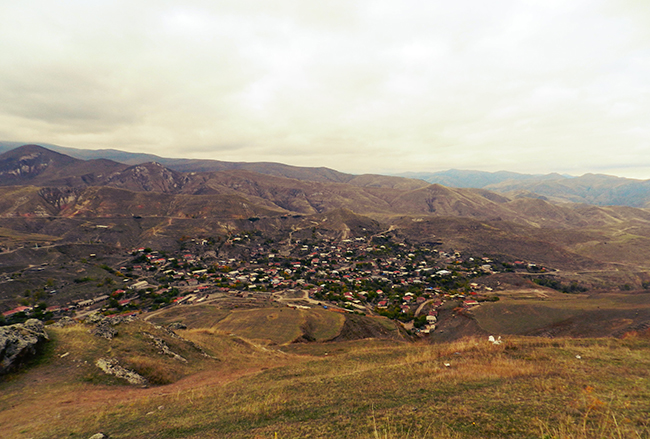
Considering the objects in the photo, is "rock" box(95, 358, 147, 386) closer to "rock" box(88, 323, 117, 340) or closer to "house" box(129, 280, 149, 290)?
"rock" box(88, 323, 117, 340)

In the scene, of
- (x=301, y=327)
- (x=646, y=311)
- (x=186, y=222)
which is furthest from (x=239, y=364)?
(x=186, y=222)

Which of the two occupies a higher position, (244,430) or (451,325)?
(244,430)

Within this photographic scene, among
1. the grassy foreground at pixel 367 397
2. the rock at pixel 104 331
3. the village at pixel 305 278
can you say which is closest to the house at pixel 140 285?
the village at pixel 305 278

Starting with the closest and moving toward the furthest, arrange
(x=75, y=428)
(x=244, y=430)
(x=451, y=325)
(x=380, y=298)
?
(x=244, y=430)
(x=75, y=428)
(x=451, y=325)
(x=380, y=298)

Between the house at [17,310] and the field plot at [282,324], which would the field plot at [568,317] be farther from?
the house at [17,310]

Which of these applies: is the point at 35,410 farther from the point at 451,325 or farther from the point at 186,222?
the point at 186,222

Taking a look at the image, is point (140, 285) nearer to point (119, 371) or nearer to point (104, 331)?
point (104, 331)

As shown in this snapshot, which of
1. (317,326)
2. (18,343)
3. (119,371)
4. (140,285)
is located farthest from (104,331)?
(140,285)

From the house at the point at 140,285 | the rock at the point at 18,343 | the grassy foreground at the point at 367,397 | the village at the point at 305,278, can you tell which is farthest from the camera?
the house at the point at 140,285
